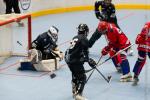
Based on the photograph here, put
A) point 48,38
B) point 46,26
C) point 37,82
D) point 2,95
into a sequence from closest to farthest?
1. point 2,95
2. point 37,82
3. point 48,38
4. point 46,26

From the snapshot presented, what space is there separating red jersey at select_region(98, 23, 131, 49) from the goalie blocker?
1.08 meters

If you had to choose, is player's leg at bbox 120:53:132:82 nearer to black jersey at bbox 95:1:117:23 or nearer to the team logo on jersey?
black jersey at bbox 95:1:117:23

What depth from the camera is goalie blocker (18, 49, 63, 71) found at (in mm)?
6832

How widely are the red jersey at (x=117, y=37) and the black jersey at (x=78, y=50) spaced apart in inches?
42.3

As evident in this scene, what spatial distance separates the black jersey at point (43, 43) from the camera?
6.84m

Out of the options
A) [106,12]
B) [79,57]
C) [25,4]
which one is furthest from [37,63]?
[25,4]

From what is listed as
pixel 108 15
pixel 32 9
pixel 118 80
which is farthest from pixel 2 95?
pixel 32 9

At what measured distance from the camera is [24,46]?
794 centimetres

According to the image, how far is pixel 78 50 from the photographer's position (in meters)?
5.34

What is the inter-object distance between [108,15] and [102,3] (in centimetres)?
25

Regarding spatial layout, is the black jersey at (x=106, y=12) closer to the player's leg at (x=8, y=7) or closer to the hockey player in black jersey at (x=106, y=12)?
the hockey player in black jersey at (x=106, y=12)

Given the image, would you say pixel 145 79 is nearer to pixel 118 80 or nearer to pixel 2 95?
pixel 118 80

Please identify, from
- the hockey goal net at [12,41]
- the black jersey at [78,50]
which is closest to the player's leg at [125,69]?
the black jersey at [78,50]

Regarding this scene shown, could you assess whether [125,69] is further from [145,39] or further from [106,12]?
[106,12]
